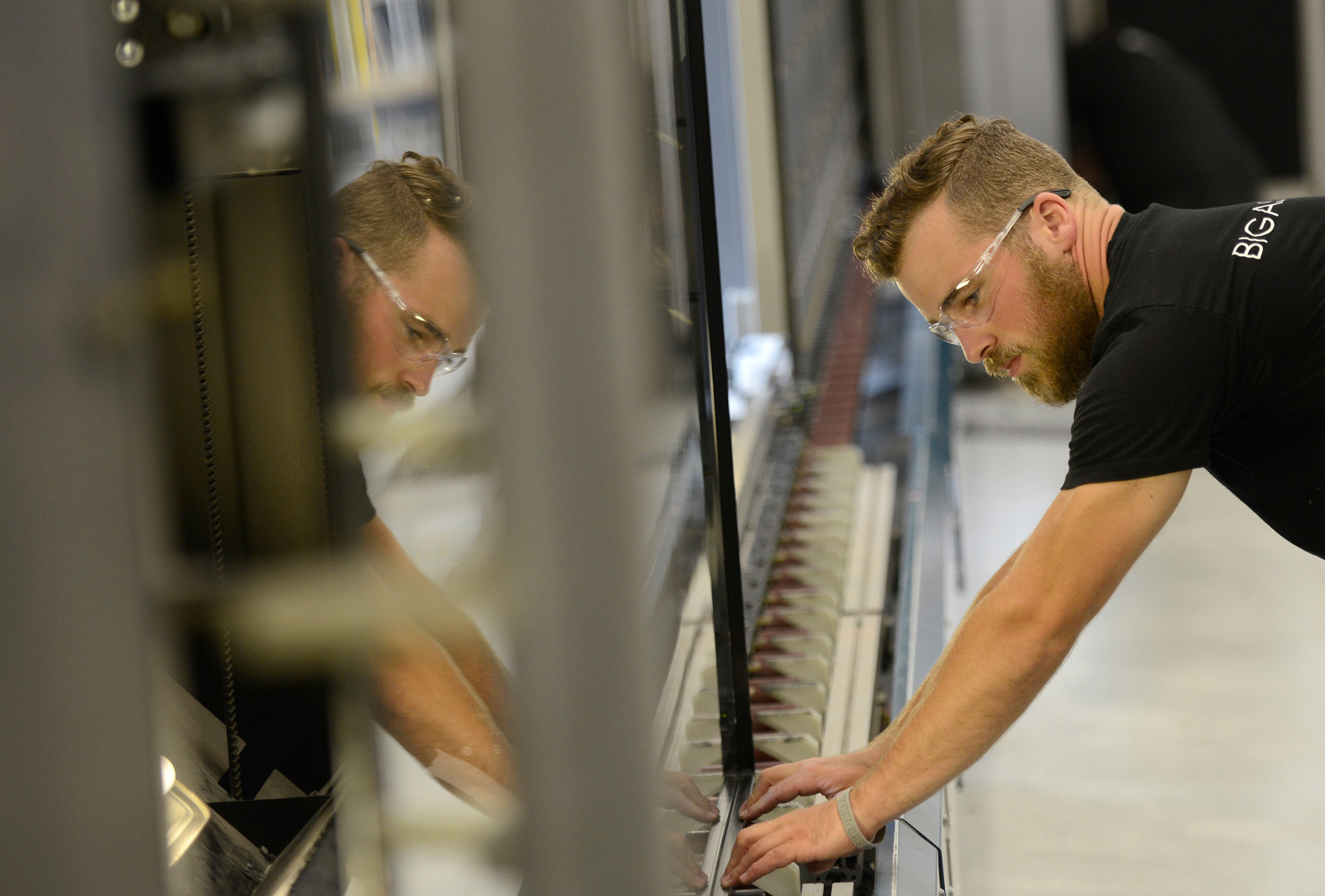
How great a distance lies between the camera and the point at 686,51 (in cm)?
169

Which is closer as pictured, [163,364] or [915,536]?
[163,364]

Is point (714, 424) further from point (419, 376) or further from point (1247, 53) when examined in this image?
point (1247, 53)

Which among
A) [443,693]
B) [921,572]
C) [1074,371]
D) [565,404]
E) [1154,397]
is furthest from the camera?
[921,572]

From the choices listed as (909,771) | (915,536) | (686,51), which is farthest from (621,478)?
(915,536)

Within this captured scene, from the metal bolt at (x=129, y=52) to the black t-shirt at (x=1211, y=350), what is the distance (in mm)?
1093

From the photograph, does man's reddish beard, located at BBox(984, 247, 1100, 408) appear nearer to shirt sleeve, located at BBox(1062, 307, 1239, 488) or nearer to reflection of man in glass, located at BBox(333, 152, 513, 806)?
shirt sleeve, located at BBox(1062, 307, 1239, 488)

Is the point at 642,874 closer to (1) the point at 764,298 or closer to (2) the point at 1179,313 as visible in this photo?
(2) the point at 1179,313

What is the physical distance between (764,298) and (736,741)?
2.65 meters

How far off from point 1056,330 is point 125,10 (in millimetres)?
1311

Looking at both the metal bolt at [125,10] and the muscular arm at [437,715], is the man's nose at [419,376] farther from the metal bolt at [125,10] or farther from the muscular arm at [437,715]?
the metal bolt at [125,10]

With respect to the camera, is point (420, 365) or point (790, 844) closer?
point (420, 365)

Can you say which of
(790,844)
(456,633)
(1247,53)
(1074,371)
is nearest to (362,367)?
(456,633)

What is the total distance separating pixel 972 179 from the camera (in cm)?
171

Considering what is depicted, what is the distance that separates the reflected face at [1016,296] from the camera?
1.71 m
